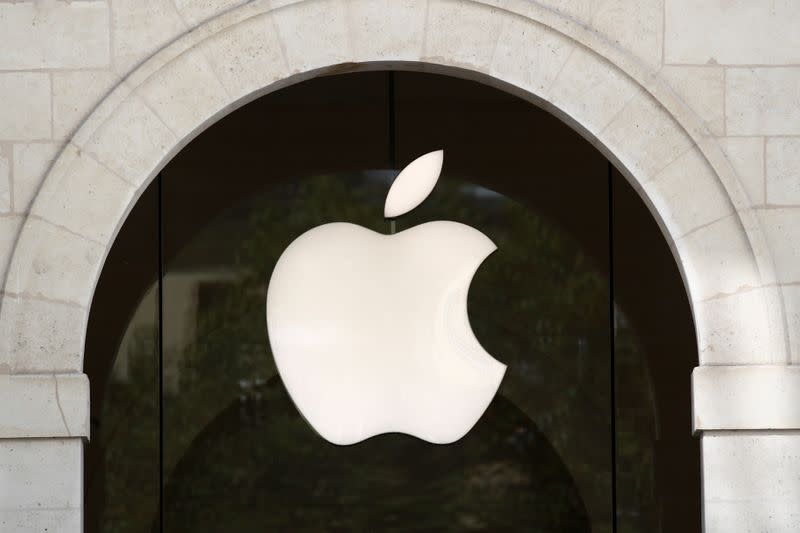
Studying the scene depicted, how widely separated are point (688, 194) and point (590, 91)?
91cm

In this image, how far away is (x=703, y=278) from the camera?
890 centimetres

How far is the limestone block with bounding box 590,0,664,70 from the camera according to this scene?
29.8 ft

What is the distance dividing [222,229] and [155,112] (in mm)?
1614

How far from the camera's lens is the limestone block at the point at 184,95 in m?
8.95

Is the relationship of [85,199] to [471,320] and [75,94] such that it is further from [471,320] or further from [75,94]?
[471,320]

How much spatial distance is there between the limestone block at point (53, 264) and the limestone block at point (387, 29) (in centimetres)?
211

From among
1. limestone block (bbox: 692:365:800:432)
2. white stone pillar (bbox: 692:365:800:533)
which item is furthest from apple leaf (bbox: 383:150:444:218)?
white stone pillar (bbox: 692:365:800:533)

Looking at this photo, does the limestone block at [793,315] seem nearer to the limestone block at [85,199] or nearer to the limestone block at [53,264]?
the limestone block at [85,199]

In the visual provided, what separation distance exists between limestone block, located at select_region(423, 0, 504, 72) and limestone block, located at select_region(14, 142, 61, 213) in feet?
8.14

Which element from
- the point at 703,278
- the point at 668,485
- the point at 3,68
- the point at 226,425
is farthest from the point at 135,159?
the point at 668,485

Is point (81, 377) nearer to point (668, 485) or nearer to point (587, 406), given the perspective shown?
point (587, 406)

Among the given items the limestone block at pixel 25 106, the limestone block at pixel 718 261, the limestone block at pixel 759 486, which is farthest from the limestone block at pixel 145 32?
the limestone block at pixel 759 486

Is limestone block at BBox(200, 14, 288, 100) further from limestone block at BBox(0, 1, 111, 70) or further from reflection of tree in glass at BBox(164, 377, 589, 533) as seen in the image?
reflection of tree in glass at BBox(164, 377, 589, 533)

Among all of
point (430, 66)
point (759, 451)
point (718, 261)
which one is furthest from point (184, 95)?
point (759, 451)
